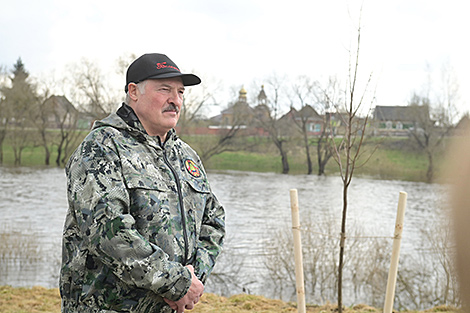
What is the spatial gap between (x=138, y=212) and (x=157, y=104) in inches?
22.9

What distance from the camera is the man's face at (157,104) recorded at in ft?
8.66

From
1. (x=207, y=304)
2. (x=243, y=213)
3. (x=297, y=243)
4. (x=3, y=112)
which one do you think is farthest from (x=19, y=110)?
(x=297, y=243)

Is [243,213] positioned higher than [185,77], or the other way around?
[185,77]

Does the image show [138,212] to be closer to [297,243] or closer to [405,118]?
[297,243]

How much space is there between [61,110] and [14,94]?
3.72m

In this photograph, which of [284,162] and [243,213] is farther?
[284,162]

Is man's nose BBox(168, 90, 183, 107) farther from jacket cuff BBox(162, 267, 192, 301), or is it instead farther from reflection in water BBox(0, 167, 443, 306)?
reflection in water BBox(0, 167, 443, 306)

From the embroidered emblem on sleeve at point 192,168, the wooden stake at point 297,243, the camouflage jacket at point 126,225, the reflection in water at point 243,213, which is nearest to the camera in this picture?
the camouflage jacket at point 126,225

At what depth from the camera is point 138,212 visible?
2414mm

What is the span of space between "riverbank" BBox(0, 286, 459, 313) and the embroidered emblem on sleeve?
4.87m

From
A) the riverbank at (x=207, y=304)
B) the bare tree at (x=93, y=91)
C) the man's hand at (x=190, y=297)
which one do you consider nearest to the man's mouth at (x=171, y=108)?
the man's hand at (x=190, y=297)

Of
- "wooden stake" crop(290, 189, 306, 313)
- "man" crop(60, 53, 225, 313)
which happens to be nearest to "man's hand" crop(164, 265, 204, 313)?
"man" crop(60, 53, 225, 313)

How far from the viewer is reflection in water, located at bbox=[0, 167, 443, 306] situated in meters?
12.0

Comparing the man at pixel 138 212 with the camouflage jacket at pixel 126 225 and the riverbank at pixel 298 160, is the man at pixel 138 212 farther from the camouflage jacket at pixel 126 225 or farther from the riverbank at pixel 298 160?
the riverbank at pixel 298 160
